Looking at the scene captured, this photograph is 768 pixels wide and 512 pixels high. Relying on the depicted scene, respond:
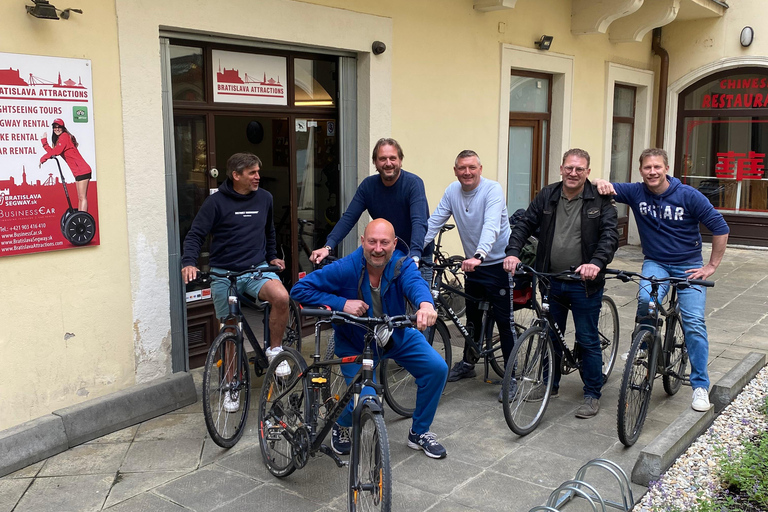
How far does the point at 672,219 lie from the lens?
5004 millimetres

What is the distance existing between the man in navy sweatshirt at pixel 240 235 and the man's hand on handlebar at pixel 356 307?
1.37 meters

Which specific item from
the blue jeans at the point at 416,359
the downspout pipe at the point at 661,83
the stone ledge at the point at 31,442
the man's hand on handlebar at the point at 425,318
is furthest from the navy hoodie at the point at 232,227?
the downspout pipe at the point at 661,83

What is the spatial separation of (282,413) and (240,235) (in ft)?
5.21

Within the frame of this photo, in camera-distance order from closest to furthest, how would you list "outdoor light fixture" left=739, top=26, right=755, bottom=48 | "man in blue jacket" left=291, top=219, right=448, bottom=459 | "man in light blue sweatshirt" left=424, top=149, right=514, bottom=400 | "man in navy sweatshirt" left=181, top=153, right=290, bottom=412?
"man in blue jacket" left=291, top=219, right=448, bottom=459, "man in navy sweatshirt" left=181, top=153, right=290, bottom=412, "man in light blue sweatshirt" left=424, top=149, right=514, bottom=400, "outdoor light fixture" left=739, top=26, right=755, bottom=48

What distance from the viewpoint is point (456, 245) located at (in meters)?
8.31

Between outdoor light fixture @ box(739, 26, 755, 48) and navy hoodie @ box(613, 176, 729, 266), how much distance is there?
837 cm

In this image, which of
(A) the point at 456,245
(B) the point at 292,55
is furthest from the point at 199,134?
(A) the point at 456,245

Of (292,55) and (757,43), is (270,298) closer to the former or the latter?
(292,55)

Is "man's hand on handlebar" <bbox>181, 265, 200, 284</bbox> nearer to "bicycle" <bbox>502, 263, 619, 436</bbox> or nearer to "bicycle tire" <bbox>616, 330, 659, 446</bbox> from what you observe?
"bicycle" <bbox>502, 263, 619, 436</bbox>

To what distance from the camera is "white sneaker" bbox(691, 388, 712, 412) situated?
15.5 feet

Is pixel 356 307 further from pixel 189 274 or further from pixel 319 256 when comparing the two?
pixel 189 274

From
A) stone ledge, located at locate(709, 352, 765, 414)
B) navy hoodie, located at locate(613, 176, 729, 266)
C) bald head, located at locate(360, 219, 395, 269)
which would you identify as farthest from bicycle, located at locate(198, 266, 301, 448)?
stone ledge, located at locate(709, 352, 765, 414)

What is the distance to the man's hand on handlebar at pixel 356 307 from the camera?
3691 millimetres

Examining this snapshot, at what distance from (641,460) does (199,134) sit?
13.5ft
